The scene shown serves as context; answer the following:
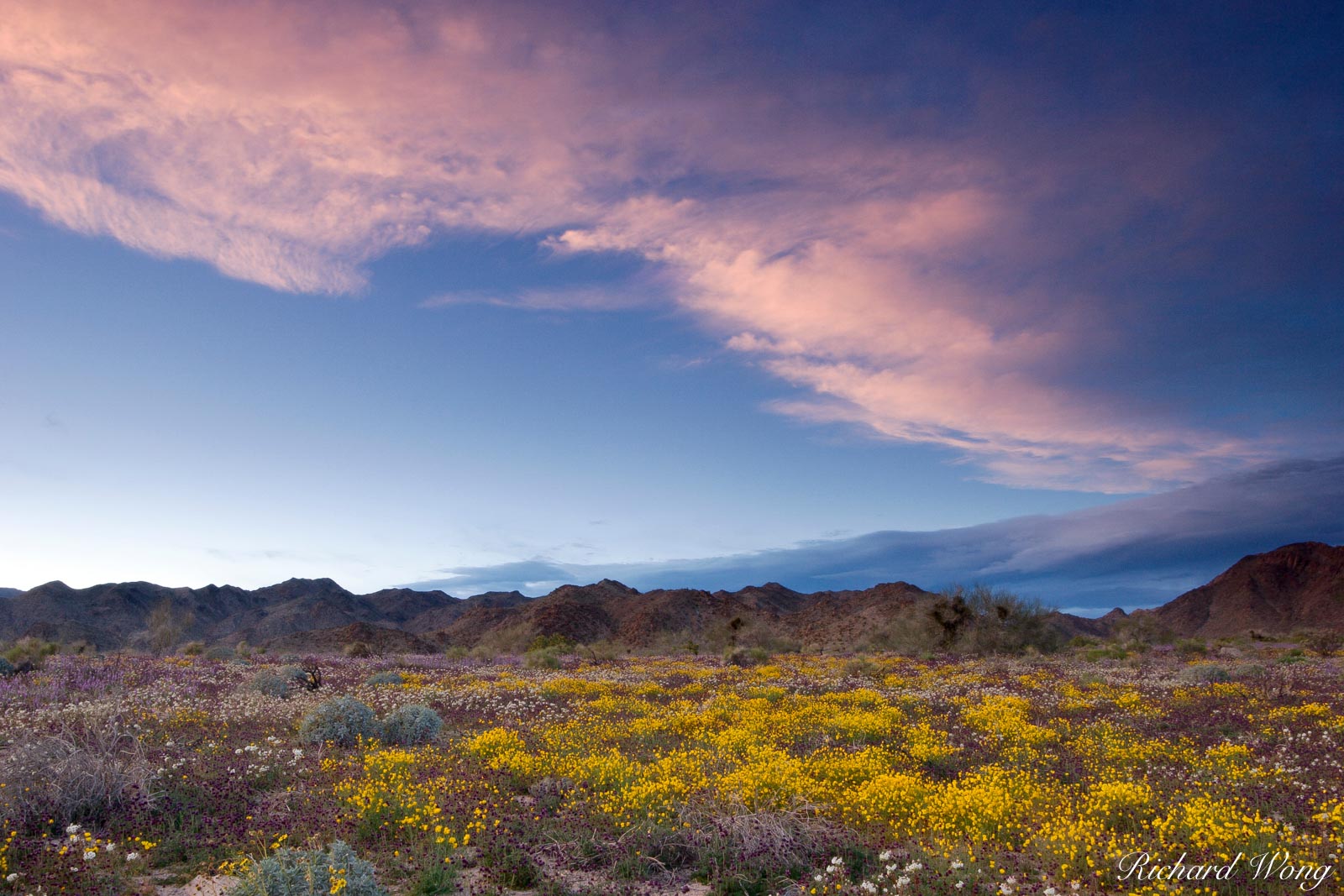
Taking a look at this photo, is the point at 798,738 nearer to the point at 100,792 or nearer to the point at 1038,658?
the point at 100,792

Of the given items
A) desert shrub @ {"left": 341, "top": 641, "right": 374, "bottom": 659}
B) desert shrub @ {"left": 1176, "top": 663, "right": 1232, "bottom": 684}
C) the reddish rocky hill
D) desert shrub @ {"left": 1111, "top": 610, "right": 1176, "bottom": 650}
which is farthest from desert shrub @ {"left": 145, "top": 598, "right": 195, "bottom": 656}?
the reddish rocky hill

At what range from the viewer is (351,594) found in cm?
10775

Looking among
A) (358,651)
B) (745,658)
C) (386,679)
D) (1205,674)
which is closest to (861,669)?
(745,658)

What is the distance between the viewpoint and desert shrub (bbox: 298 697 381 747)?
1262 cm

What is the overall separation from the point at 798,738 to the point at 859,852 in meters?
6.19

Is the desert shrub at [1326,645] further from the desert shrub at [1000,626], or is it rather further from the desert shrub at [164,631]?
the desert shrub at [164,631]

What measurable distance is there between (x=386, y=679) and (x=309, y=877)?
17074mm

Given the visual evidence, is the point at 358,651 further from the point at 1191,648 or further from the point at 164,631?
the point at 1191,648

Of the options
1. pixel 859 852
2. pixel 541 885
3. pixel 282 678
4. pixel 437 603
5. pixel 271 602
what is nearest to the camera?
pixel 541 885

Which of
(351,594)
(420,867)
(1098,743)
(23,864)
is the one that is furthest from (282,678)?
(351,594)

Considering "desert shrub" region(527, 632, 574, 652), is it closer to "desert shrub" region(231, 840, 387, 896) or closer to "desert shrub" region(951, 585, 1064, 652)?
"desert shrub" region(951, 585, 1064, 652)

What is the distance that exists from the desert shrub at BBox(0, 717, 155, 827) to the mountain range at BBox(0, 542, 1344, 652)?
44.4m

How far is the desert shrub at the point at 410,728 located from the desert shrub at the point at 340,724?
8.2 inches

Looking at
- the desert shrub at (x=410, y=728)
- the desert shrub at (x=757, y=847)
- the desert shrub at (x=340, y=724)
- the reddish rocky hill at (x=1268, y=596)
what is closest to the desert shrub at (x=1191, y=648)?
the desert shrub at (x=757, y=847)
